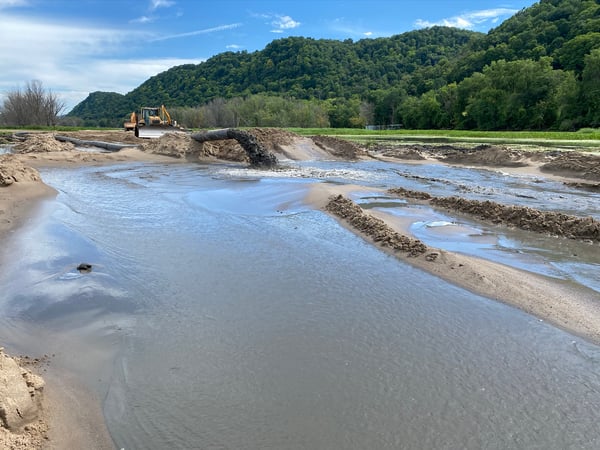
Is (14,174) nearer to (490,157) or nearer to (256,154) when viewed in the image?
(256,154)

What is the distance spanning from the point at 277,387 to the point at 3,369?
2132 millimetres

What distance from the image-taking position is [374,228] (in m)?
9.28

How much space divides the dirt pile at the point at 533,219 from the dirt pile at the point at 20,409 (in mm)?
9284

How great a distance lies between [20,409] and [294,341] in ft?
8.28

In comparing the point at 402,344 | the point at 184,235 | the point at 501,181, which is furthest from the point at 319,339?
the point at 501,181

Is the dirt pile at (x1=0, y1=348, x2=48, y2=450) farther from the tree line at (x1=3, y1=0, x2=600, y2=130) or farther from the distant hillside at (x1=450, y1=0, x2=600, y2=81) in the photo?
the distant hillside at (x1=450, y1=0, x2=600, y2=81)

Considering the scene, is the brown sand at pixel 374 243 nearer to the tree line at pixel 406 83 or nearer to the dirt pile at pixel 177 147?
the dirt pile at pixel 177 147

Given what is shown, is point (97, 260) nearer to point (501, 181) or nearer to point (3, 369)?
point (3, 369)

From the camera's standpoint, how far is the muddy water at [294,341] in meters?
3.45

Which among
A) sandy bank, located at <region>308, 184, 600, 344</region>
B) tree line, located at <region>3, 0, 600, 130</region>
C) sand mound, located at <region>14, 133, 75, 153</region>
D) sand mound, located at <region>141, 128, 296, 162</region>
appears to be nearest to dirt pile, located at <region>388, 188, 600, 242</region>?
sandy bank, located at <region>308, 184, 600, 344</region>

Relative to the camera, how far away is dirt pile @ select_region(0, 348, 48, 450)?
2916mm

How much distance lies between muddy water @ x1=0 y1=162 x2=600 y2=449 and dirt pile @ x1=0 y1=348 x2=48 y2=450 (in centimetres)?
49

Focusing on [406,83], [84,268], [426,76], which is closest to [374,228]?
[84,268]

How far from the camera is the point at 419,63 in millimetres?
154000
